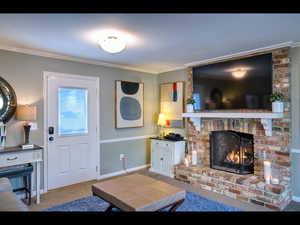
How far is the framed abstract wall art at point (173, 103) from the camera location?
4512 mm

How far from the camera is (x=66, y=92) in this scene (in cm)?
360

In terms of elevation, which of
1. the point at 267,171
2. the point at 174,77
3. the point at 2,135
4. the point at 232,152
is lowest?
the point at 267,171

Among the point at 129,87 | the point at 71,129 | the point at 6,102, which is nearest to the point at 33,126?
the point at 6,102

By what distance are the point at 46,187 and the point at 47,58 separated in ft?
6.96

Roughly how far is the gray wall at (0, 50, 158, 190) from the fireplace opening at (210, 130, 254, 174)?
166cm

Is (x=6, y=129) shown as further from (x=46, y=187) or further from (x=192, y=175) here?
(x=192, y=175)

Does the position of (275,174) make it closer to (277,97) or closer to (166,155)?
(277,97)

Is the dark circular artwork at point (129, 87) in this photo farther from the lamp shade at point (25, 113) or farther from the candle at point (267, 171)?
the candle at point (267, 171)

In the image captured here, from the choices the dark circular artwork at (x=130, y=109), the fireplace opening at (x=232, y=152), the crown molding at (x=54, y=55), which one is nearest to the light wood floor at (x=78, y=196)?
the fireplace opening at (x=232, y=152)

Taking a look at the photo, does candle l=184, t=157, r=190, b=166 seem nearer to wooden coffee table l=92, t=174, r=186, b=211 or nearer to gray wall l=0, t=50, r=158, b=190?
gray wall l=0, t=50, r=158, b=190

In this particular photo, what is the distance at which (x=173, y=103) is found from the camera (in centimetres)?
466

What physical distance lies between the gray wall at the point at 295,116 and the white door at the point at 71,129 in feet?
10.7

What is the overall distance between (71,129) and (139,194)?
6.75 feet

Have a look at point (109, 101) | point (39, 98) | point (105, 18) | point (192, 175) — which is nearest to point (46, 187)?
point (39, 98)
